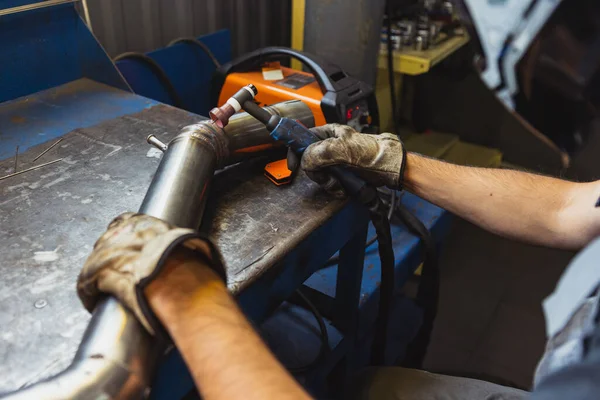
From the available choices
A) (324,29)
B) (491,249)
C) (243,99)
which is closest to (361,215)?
(243,99)

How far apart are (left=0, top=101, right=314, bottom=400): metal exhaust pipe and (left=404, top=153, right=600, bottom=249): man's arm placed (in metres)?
0.43

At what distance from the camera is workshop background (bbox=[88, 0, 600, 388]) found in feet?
5.46

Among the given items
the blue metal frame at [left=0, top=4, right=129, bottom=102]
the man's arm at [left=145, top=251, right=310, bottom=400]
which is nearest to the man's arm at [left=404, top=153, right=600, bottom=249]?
the man's arm at [left=145, top=251, right=310, bottom=400]

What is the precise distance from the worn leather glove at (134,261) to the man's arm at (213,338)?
2 centimetres

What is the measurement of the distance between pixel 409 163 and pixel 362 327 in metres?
0.48

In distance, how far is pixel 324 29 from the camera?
5.61ft

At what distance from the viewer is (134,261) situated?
0.60 m

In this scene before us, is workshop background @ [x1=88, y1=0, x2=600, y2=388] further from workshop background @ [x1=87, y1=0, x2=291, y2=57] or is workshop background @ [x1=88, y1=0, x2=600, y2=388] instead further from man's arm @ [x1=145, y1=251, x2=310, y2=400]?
man's arm @ [x1=145, y1=251, x2=310, y2=400]

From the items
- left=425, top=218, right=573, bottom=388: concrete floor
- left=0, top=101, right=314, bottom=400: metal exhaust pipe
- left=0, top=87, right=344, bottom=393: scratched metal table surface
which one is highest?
left=0, top=101, right=314, bottom=400: metal exhaust pipe

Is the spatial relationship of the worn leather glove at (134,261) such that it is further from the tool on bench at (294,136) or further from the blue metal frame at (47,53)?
the blue metal frame at (47,53)

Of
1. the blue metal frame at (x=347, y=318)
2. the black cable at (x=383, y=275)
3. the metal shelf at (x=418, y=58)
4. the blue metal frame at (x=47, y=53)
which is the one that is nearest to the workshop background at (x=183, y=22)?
the blue metal frame at (x=47, y=53)

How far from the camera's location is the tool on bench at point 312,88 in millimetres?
1316

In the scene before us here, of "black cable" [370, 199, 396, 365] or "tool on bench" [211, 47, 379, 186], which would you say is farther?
"tool on bench" [211, 47, 379, 186]

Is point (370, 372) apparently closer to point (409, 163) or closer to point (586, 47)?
point (409, 163)
